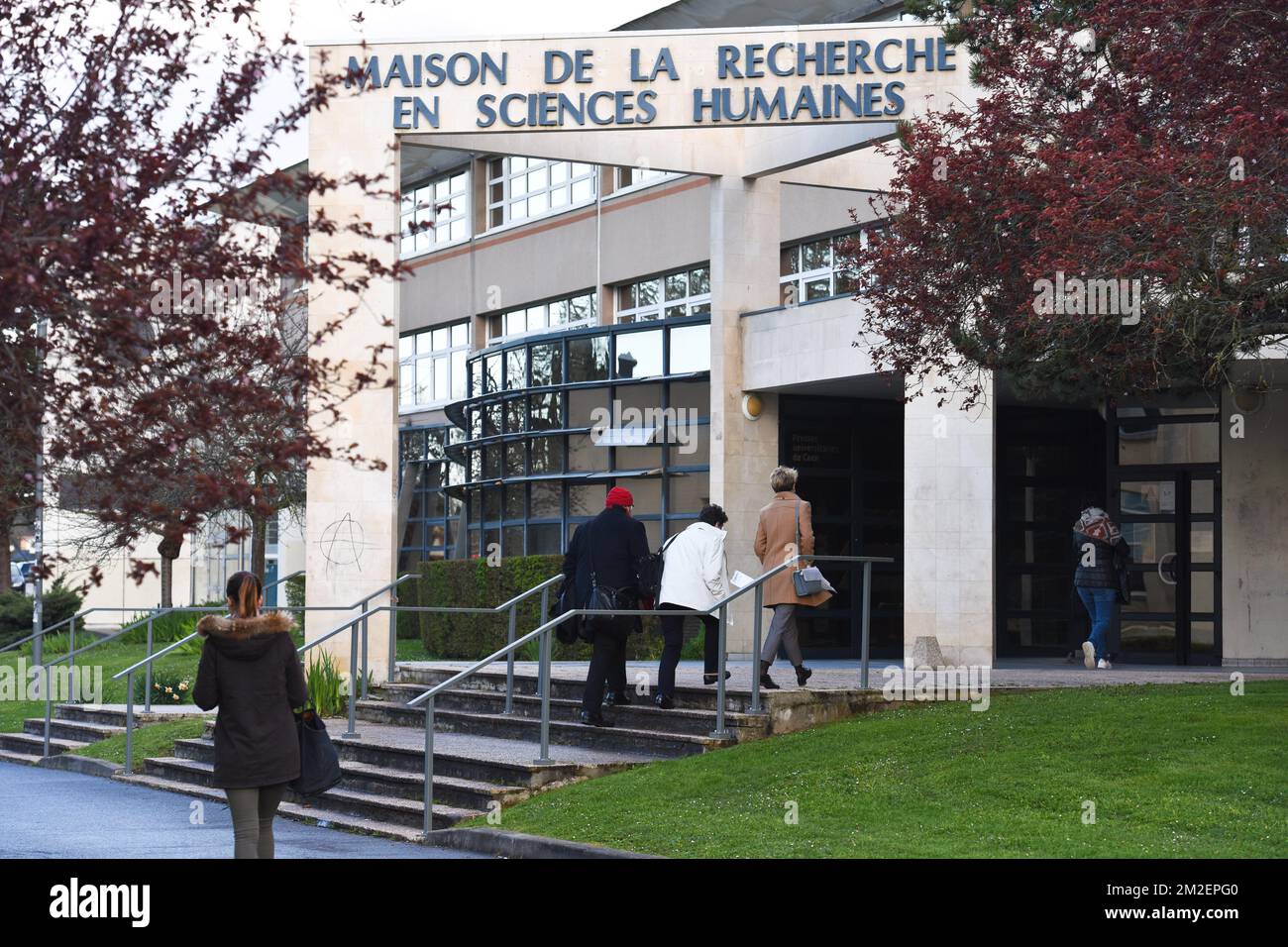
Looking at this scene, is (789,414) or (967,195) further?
(789,414)

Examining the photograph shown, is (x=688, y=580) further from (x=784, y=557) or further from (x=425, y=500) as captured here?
(x=425, y=500)

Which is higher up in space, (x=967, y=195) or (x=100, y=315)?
(x=967, y=195)

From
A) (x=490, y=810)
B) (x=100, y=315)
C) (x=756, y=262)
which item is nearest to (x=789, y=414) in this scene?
(x=756, y=262)

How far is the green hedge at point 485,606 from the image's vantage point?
22453 millimetres

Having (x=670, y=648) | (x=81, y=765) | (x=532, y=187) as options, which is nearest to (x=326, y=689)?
(x=81, y=765)

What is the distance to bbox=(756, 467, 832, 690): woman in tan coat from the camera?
14.3 metres

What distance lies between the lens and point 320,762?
30.1 feet

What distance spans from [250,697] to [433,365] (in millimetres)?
32100

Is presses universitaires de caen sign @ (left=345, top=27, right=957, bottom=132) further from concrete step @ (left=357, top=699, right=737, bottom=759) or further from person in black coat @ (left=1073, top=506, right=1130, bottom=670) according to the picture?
concrete step @ (left=357, top=699, right=737, bottom=759)

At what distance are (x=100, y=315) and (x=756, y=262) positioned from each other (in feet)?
56.7

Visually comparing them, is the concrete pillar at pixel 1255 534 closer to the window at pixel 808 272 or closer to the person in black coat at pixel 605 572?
the window at pixel 808 272

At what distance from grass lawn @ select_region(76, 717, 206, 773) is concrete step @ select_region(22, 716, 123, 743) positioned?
1.37 feet

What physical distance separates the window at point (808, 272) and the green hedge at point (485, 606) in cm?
688
